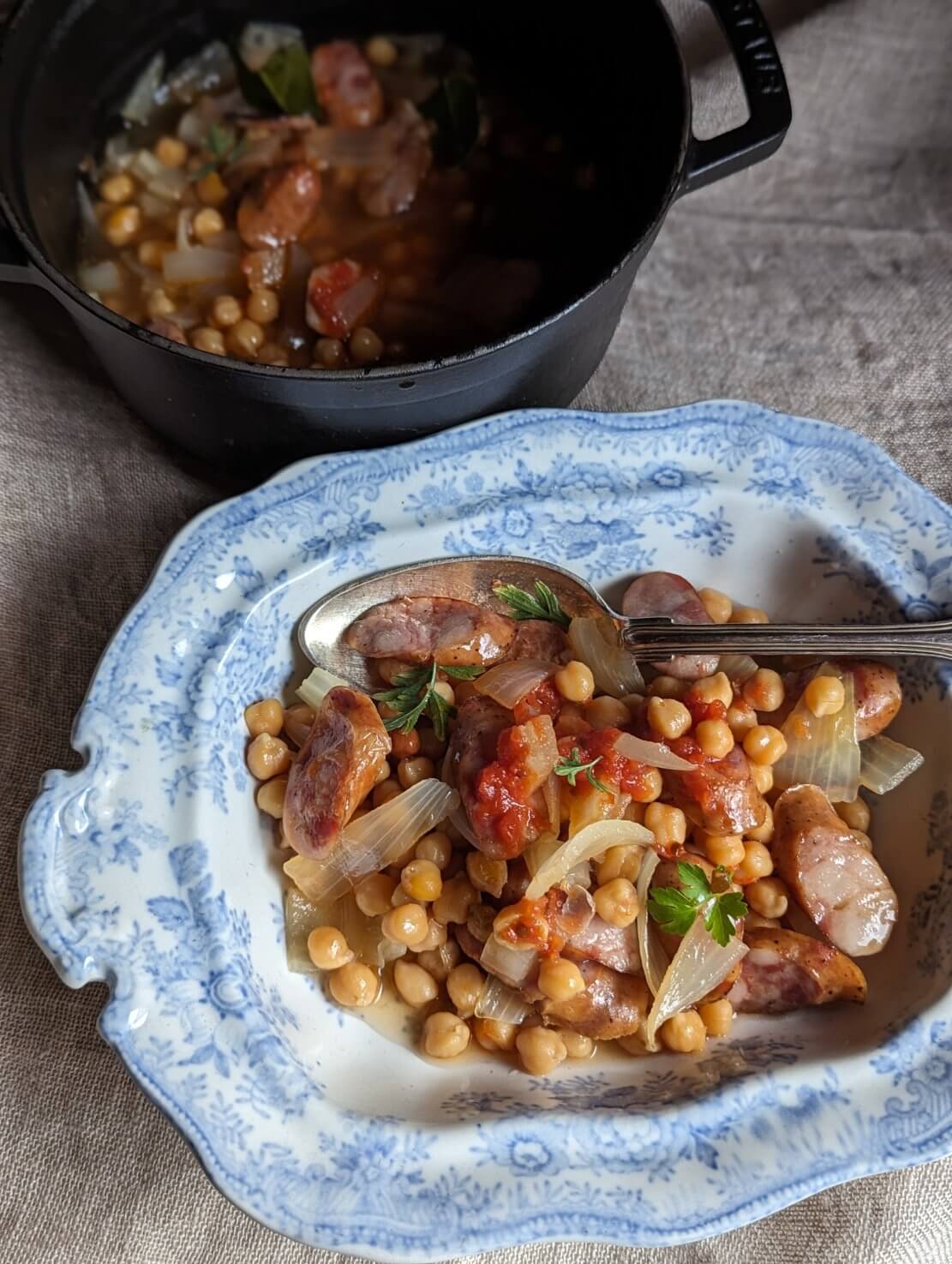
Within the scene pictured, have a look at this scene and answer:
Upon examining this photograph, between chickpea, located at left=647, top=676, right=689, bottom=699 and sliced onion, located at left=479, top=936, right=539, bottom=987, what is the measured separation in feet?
1.87

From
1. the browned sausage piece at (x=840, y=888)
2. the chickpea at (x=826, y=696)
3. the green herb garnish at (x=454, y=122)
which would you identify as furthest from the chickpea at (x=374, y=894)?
the green herb garnish at (x=454, y=122)

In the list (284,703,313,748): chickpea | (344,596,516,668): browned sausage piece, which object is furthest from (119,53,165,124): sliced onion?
(284,703,313,748): chickpea

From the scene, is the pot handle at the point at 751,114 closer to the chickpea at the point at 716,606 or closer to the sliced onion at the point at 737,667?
the chickpea at the point at 716,606

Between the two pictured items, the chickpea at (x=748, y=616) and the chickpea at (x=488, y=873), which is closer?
the chickpea at (x=488, y=873)

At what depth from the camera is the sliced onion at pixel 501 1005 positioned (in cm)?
197

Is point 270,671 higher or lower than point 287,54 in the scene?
lower

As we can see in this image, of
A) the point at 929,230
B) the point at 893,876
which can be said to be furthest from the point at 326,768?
the point at 929,230

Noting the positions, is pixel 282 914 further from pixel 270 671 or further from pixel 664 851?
pixel 664 851

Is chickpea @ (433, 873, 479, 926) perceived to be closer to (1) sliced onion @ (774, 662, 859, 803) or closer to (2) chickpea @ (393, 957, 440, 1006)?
(2) chickpea @ (393, 957, 440, 1006)

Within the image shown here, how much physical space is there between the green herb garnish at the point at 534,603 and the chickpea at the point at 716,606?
0.29 metres

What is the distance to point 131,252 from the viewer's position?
2.65m

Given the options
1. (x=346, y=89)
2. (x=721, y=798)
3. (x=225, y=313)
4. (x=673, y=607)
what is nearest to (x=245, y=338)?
(x=225, y=313)

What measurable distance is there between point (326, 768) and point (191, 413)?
803 millimetres

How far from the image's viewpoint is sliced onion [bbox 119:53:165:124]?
9.09ft
